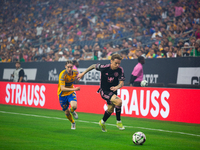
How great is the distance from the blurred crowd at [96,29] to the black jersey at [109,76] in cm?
599

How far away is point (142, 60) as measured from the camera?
13461 mm

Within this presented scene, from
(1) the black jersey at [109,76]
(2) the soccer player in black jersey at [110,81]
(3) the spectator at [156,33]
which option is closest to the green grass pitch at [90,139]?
(2) the soccer player in black jersey at [110,81]

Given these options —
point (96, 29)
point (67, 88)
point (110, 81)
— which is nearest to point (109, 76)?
point (110, 81)

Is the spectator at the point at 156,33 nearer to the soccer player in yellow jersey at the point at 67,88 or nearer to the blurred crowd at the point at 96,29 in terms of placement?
the blurred crowd at the point at 96,29

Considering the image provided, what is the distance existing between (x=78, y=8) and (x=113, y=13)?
16.3ft

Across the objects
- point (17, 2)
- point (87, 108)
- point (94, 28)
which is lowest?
point (87, 108)

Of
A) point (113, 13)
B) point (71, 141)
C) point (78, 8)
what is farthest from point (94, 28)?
point (71, 141)

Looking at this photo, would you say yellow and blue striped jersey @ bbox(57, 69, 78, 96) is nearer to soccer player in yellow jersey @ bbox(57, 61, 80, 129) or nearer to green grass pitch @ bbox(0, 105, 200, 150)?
soccer player in yellow jersey @ bbox(57, 61, 80, 129)

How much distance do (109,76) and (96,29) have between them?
1593cm

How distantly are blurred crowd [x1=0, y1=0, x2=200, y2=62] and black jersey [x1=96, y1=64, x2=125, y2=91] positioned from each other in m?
5.99

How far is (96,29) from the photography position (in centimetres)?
2411

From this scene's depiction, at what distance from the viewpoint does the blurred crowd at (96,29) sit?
1739 centimetres

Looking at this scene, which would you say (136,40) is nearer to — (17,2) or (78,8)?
(78,8)

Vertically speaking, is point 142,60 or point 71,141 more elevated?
point 142,60
